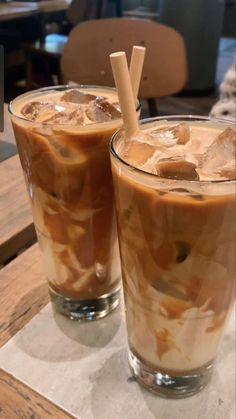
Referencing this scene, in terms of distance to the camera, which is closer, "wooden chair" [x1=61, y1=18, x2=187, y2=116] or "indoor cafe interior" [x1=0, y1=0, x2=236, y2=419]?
"indoor cafe interior" [x1=0, y1=0, x2=236, y2=419]

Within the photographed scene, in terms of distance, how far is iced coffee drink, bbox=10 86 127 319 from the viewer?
0.51 meters

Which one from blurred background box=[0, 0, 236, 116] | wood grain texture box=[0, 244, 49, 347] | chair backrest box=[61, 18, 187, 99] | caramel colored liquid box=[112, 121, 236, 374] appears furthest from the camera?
blurred background box=[0, 0, 236, 116]

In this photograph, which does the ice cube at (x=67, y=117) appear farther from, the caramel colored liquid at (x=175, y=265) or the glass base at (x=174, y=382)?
the glass base at (x=174, y=382)

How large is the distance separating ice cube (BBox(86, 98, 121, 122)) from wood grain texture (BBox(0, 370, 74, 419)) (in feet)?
1.10

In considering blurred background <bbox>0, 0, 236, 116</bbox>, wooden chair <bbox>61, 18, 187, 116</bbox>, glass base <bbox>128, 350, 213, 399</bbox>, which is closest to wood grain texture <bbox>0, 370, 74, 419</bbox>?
glass base <bbox>128, 350, 213, 399</bbox>

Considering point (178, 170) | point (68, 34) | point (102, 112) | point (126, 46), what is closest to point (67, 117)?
point (102, 112)

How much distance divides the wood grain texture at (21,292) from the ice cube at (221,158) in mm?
354

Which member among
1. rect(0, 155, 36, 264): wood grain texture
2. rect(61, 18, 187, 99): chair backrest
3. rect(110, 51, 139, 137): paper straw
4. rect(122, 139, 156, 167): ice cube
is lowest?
rect(61, 18, 187, 99): chair backrest

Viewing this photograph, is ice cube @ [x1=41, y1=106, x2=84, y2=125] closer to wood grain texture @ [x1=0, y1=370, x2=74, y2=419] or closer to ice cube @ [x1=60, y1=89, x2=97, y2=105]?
ice cube @ [x1=60, y1=89, x2=97, y2=105]

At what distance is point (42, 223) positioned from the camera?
0.60 m

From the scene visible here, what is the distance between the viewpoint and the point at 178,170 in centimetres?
42

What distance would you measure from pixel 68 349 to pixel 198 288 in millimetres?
228

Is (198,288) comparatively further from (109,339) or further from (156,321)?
(109,339)

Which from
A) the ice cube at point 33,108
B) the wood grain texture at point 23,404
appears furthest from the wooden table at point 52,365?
the ice cube at point 33,108
